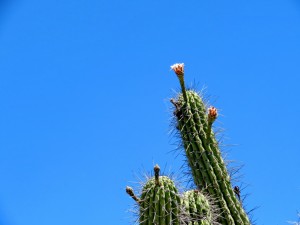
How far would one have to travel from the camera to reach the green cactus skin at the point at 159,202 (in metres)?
5.03

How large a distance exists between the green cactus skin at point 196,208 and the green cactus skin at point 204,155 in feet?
2.88

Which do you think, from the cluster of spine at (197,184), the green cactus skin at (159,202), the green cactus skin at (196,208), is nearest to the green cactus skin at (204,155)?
the cluster of spine at (197,184)

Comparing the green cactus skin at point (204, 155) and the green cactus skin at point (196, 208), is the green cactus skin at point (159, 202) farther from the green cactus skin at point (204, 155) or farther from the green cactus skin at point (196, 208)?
the green cactus skin at point (204, 155)

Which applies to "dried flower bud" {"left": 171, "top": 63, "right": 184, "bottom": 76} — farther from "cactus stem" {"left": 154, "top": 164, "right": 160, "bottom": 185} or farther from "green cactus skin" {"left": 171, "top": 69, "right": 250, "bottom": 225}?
"cactus stem" {"left": 154, "top": 164, "right": 160, "bottom": 185}

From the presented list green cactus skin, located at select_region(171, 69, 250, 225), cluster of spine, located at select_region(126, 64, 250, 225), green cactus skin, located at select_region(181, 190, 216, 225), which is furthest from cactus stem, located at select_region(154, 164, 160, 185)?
green cactus skin, located at select_region(171, 69, 250, 225)

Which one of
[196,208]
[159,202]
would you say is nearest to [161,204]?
[159,202]

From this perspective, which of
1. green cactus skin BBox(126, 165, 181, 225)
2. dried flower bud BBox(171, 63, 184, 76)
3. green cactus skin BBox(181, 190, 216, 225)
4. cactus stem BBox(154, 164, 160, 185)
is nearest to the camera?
green cactus skin BBox(126, 165, 181, 225)

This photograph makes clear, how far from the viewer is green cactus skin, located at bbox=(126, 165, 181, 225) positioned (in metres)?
5.03

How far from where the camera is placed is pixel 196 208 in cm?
581

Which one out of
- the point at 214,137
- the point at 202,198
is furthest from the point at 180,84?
the point at 202,198

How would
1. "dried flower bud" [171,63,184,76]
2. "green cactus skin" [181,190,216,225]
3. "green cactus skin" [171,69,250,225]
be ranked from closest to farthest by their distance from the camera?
"green cactus skin" [181,190,216,225]
"green cactus skin" [171,69,250,225]
"dried flower bud" [171,63,184,76]

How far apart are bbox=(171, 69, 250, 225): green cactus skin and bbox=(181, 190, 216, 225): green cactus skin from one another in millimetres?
879

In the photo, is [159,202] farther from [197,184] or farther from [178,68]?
[178,68]

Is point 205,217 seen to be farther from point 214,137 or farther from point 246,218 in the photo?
point 214,137
